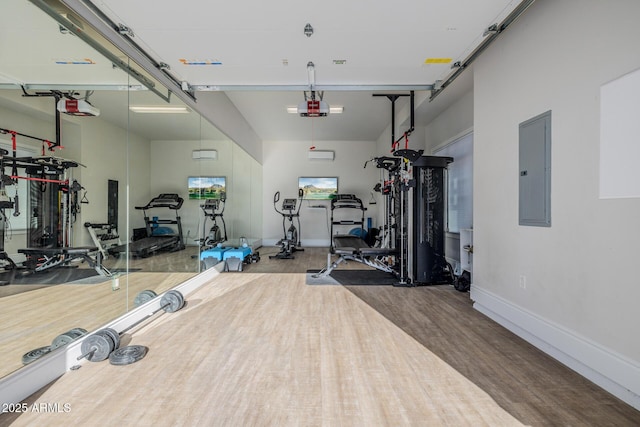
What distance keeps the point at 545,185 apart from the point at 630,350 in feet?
3.89

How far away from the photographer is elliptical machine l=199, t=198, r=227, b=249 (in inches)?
196

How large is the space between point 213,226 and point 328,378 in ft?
14.3

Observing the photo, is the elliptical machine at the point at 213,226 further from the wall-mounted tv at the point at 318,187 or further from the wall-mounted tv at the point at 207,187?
the wall-mounted tv at the point at 318,187

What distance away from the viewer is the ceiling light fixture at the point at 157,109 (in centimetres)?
298

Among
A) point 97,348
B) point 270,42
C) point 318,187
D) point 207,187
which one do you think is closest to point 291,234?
point 318,187

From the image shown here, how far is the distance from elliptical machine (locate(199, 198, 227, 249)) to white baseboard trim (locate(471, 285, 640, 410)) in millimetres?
4435

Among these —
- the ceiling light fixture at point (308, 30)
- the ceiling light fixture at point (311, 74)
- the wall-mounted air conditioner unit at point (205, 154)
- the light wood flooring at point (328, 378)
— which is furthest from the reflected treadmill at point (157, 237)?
the ceiling light fixture at point (308, 30)

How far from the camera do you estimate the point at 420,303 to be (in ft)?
11.0

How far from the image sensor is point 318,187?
8.53m

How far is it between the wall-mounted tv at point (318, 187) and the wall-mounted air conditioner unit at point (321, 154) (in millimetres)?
603

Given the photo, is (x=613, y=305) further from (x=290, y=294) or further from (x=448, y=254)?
(x=448, y=254)

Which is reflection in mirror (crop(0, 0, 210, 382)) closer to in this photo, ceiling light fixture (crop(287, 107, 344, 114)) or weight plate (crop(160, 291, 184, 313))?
weight plate (crop(160, 291, 184, 313))

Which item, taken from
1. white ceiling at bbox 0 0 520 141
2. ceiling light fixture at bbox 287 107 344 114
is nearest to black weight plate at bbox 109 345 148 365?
white ceiling at bbox 0 0 520 141

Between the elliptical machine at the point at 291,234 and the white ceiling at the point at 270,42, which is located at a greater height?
the white ceiling at the point at 270,42
